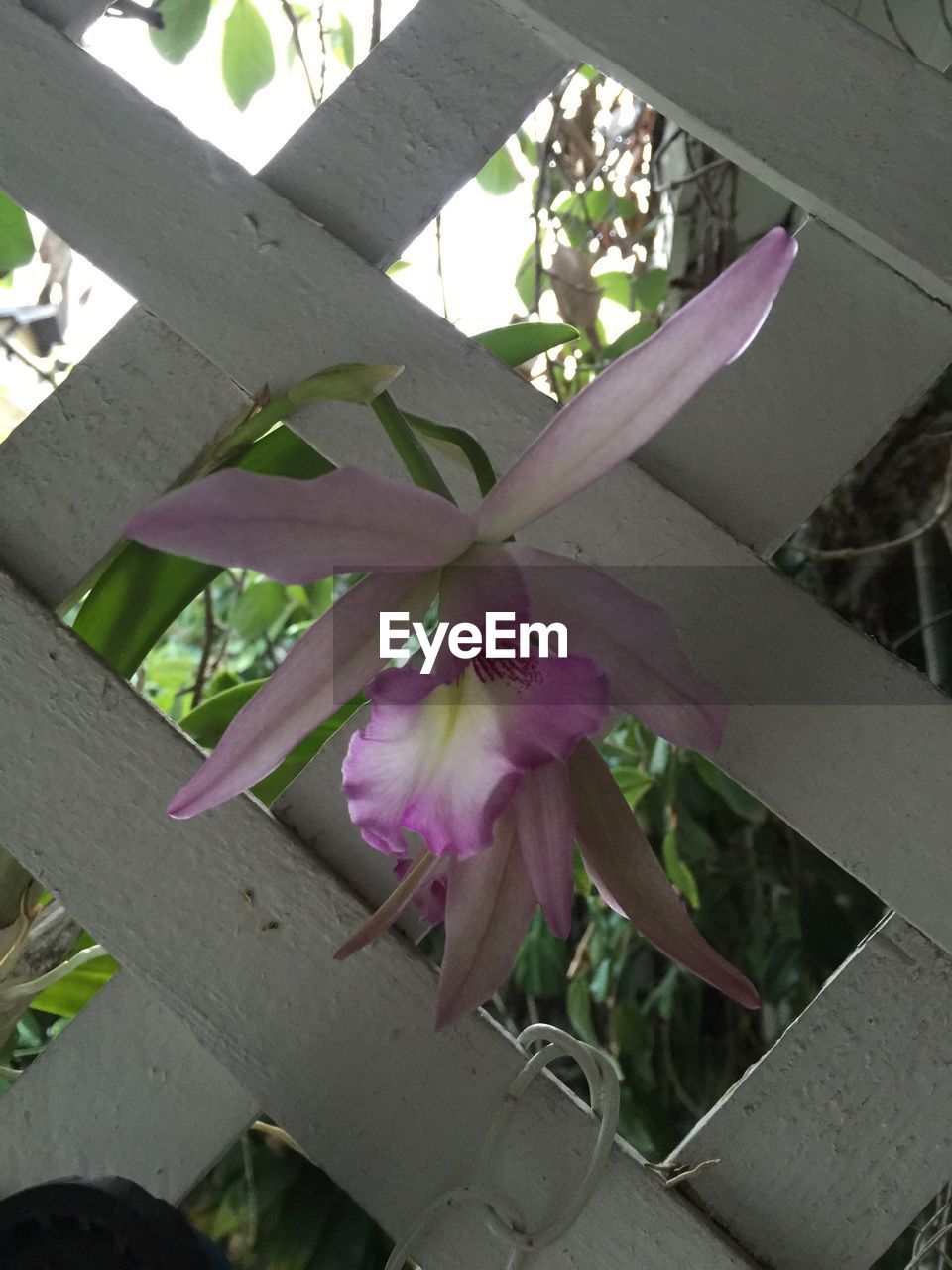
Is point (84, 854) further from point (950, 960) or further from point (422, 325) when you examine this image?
point (950, 960)

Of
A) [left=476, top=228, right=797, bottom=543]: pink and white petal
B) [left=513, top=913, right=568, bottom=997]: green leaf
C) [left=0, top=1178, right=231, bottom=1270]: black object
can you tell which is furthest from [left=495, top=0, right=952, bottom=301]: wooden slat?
[left=513, top=913, right=568, bottom=997]: green leaf

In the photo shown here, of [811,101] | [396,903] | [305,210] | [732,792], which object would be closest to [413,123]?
[305,210]

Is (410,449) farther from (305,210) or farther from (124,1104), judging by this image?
(124,1104)

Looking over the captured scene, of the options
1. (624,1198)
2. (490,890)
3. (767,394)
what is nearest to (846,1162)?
(624,1198)

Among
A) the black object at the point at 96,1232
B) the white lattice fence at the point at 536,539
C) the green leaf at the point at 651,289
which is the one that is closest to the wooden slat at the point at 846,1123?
the white lattice fence at the point at 536,539

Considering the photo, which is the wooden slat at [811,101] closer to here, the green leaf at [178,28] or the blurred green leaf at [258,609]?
the green leaf at [178,28]

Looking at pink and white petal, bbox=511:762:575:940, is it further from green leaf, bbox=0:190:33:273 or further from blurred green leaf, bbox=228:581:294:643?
blurred green leaf, bbox=228:581:294:643

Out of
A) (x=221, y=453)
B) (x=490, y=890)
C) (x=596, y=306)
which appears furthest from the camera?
(x=596, y=306)
